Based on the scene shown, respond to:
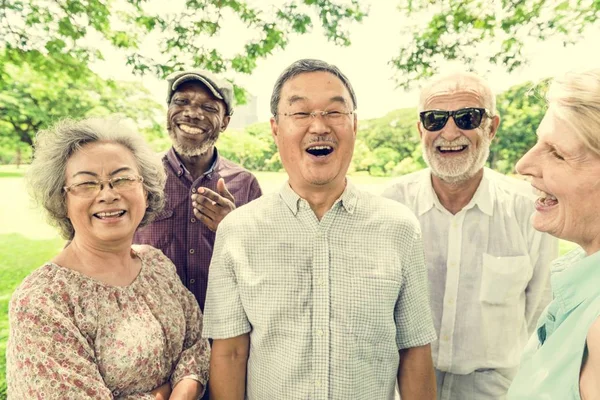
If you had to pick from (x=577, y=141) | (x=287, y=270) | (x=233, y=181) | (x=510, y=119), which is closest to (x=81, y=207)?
(x=287, y=270)

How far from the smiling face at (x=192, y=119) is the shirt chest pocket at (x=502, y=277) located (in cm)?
216

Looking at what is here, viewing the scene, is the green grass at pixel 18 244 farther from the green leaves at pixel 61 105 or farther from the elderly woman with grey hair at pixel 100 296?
the elderly woman with grey hair at pixel 100 296

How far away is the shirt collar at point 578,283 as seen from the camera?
1.41 meters

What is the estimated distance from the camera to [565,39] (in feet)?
21.5

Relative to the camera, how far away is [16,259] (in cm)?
1215

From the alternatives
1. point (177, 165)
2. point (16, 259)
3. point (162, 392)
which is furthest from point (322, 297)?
point (16, 259)

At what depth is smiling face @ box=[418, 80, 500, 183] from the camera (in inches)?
108

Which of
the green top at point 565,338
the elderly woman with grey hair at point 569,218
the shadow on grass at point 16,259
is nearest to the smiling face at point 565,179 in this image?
the elderly woman with grey hair at point 569,218

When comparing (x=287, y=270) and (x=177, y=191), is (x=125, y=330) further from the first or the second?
(x=177, y=191)

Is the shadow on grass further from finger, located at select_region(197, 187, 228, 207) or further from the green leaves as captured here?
finger, located at select_region(197, 187, 228, 207)

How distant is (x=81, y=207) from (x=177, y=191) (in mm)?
1097

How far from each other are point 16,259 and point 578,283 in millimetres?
14034

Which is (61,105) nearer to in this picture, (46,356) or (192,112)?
(192,112)

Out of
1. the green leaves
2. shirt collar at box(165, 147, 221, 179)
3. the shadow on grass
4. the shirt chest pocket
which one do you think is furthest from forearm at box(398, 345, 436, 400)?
the green leaves
